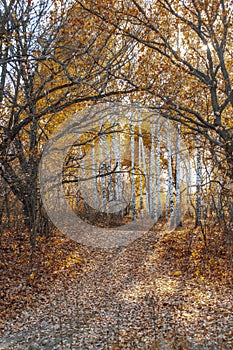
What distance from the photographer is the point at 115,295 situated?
7.13 m

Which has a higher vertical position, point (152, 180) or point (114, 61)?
point (114, 61)

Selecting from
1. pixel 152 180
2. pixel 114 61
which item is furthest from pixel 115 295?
pixel 152 180

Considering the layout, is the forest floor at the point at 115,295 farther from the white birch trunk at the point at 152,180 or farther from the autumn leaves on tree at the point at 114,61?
the white birch trunk at the point at 152,180

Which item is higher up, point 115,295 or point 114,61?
point 114,61

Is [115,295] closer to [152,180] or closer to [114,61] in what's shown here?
[114,61]

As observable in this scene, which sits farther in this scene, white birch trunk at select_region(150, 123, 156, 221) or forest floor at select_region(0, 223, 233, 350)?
white birch trunk at select_region(150, 123, 156, 221)

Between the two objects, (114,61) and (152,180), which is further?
(152,180)

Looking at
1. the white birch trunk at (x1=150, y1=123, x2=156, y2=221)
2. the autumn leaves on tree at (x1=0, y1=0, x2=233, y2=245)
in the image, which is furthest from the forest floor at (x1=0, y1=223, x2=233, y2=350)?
the white birch trunk at (x1=150, y1=123, x2=156, y2=221)

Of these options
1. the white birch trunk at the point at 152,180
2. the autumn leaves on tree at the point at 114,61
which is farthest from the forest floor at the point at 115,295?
the white birch trunk at the point at 152,180

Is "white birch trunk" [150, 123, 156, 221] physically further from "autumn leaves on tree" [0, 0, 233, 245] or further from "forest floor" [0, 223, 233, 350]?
"autumn leaves on tree" [0, 0, 233, 245]

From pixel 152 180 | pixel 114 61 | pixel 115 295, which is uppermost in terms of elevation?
pixel 114 61

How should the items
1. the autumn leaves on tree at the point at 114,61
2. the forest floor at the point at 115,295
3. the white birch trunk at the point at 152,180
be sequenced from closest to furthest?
the forest floor at the point at 115,295 → the autumn leaves on tree at the point at 114,61 → the white birch trunk at the point at 152,180

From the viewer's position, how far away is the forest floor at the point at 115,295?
5.16 m

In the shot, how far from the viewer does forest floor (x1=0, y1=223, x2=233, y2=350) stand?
516 centimetres
